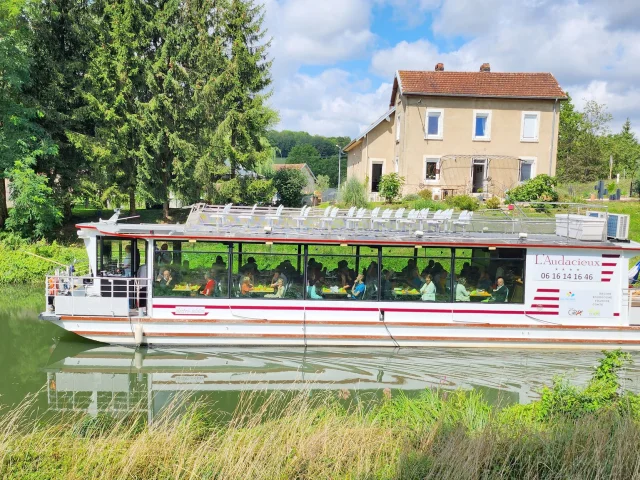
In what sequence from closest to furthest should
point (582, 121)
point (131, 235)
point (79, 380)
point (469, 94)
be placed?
point (79, 380) → point (131, 235) → point (469, 94) → point (582, 121)

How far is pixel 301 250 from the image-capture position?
526 inches

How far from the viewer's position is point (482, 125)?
31.5 meters

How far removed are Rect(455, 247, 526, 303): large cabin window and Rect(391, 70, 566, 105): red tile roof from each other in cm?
1843

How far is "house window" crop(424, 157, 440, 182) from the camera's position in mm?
31309

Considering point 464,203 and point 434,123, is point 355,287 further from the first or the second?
point 434,123

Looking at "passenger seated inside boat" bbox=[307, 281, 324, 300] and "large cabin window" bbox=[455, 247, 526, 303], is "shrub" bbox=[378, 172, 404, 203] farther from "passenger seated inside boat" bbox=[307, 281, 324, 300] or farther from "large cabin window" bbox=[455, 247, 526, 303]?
"passenger seated inside boat" bbox=[307, 281, 324, 300]

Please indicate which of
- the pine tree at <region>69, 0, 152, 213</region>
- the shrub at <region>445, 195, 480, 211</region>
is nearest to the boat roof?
the shrub at <region>445, 195, 480, 211</region>

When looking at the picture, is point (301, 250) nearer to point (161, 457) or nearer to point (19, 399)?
point (19, 399)

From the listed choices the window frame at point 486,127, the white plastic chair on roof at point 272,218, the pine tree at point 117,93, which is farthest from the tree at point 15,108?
the window frame at point 486,127

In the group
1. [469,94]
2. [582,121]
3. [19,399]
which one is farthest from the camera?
[582,121]

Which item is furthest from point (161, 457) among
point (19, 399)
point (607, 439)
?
point (19, 399)

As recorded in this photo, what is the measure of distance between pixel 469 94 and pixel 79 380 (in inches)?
998

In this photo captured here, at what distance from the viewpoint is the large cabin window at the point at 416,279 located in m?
13.3

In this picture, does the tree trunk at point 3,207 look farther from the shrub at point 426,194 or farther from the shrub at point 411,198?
the shrub at point 426,194
